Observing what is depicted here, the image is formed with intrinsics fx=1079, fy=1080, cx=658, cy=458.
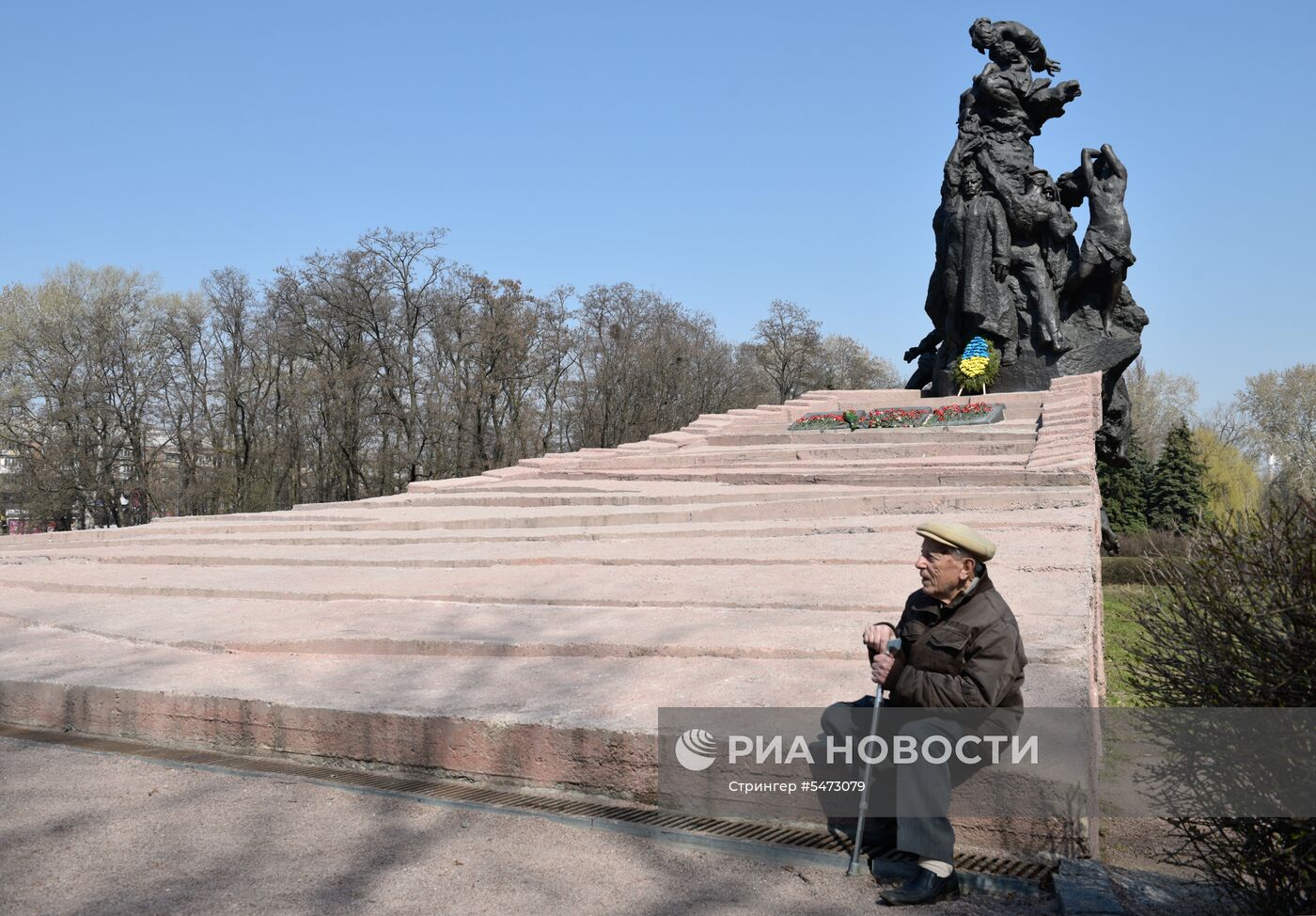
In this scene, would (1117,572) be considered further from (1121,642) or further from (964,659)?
(964,659)

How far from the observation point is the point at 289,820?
3891 mm

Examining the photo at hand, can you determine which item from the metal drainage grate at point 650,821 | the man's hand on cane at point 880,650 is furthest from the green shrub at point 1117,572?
the man's hand on cane at point 880,650

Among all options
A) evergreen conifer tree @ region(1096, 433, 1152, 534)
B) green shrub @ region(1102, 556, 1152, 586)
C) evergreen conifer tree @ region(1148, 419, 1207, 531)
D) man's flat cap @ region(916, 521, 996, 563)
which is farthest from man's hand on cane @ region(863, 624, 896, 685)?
evergreen conifer tree @ region(1148, 419, 1207, 531)

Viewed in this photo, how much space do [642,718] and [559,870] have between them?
0.86 metres

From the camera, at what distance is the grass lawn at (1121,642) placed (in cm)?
346

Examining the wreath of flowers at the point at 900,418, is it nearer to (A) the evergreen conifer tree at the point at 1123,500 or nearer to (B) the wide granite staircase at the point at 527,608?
(B) the wide granite staircase at the point at 527,608

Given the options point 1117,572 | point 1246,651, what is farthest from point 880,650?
point 1117,572

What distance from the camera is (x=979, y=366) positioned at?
1869 centimetres

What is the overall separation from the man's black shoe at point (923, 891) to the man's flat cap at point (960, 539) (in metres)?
0.97

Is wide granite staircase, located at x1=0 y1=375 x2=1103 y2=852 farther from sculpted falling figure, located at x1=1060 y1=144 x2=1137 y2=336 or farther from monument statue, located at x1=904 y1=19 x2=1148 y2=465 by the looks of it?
sculpted falling figure, located at x1=1060 y1=144 x2=1137 y2=336

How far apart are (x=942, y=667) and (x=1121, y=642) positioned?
107 centimetres

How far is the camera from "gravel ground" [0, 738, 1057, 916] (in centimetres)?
320

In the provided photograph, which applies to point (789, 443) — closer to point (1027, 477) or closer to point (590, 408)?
point (1027, 477)

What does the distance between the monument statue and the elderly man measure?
53.7ft
